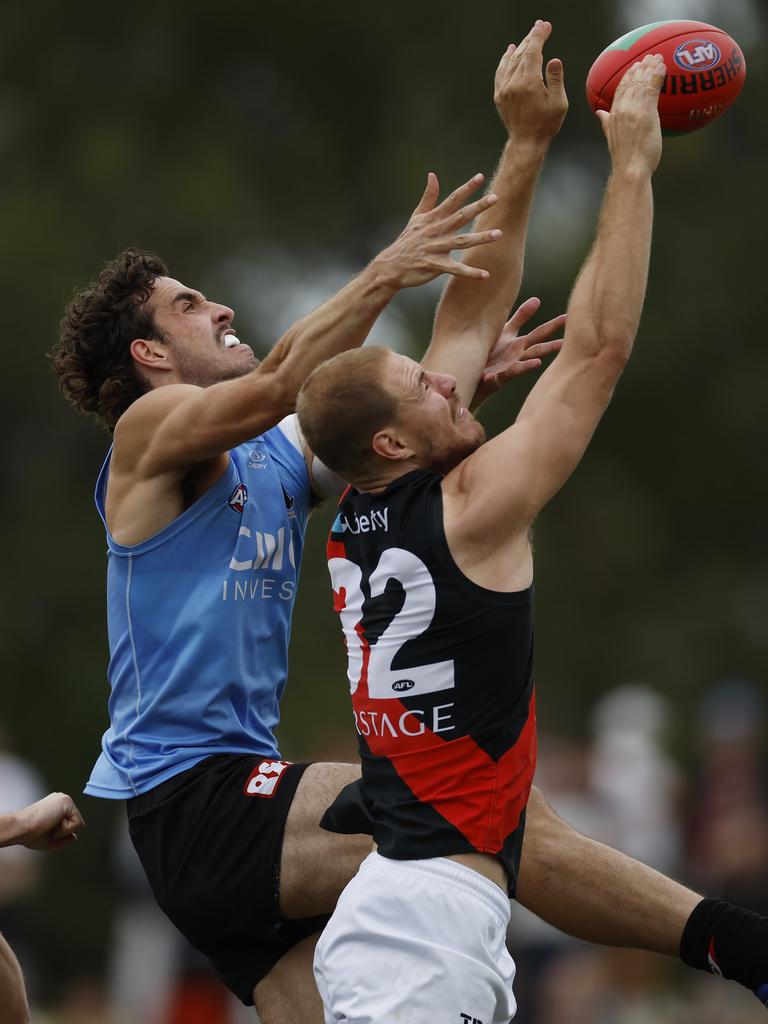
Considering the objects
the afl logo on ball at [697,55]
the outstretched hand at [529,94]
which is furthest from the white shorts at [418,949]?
the afl logo on ball at [697,55]

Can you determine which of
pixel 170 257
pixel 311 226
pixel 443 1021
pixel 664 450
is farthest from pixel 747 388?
pixel 443 1021

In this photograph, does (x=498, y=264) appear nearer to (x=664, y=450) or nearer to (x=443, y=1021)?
(x=443, y=1021)

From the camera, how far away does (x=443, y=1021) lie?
16.8ft

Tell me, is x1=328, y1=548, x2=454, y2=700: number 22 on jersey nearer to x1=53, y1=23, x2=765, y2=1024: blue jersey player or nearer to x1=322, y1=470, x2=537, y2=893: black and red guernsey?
x1=322, y1=470, x2=537, y2=893: black and red guernsey

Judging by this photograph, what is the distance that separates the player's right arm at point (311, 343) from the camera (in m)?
5.85

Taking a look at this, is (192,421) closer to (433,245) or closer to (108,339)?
(108,339)

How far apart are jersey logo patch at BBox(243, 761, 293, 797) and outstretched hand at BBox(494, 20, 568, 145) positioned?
234 centimetres

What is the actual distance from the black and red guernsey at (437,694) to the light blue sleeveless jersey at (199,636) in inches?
34.1

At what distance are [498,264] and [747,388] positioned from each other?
16.6 metres

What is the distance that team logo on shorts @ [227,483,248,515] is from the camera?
21.0ft

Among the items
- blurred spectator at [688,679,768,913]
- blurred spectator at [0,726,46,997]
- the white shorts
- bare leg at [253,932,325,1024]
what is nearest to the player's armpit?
the white shorts

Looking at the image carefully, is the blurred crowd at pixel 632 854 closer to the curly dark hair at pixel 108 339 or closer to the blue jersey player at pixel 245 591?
the blue jersey player at pixel 245 591

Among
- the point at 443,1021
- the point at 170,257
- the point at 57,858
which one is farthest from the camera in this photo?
the point at 170,257

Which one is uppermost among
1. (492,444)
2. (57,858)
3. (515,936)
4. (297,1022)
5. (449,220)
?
(449,220)
